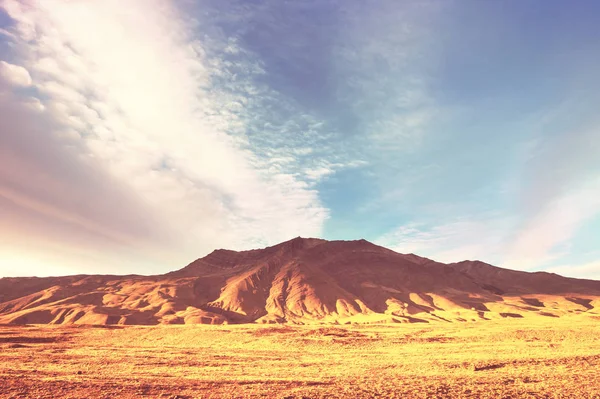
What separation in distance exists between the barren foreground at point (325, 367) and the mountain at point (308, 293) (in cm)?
4476

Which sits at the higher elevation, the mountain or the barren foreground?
the mountain

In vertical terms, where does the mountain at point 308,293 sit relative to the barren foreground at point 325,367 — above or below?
above

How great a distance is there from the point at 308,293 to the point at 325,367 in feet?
311

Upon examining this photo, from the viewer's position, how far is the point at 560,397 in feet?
51.8

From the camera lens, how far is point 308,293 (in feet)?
384

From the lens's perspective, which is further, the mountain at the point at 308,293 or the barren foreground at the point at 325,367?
the mountain at the point at 308,293

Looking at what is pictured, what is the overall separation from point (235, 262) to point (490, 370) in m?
160

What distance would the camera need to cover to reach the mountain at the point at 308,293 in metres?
91.1

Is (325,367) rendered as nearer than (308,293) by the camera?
Yes

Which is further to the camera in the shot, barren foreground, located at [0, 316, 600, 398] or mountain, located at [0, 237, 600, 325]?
mountain, located at [0, 237, 600, 325]

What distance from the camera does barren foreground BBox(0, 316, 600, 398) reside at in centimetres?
1641

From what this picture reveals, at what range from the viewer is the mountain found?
299ft

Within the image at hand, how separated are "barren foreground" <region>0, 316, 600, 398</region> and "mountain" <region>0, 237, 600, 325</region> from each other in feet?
147

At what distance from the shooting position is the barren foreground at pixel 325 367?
16.4 meters
